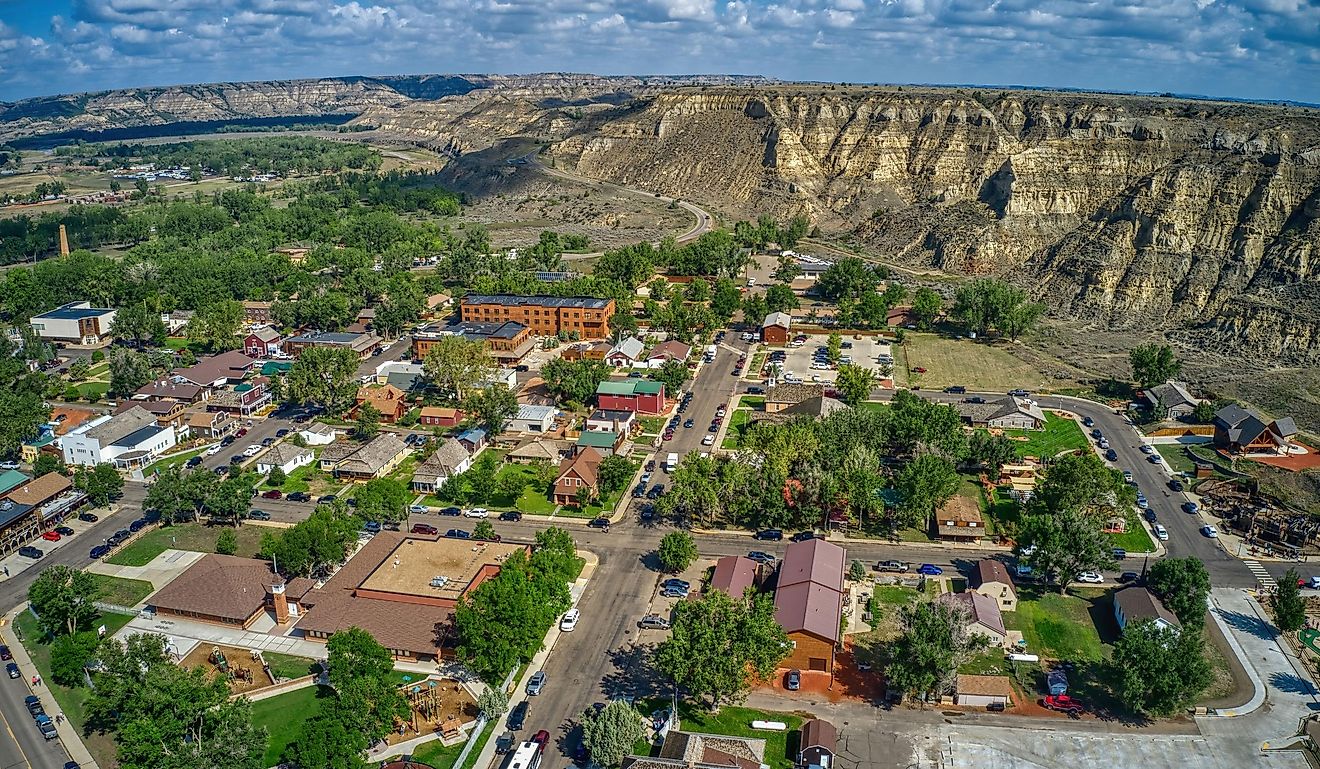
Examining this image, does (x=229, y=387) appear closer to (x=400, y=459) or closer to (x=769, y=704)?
(x=400, y=459)

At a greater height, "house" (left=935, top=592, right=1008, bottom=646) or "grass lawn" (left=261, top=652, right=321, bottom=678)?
"house" (left=935, top=592, right=1008, bottom=646)

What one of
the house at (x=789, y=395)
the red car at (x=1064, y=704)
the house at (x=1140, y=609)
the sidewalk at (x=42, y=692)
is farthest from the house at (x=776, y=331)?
the sidewalk at (x=42, y=692)

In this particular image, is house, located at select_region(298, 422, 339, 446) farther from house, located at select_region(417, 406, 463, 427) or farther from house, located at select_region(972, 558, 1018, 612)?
house, located at select_region(972, 558, 1018, 612)

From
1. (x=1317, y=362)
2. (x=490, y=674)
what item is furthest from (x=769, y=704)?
(x=1317, y=362)

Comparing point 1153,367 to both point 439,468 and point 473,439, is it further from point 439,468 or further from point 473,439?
point 439,468

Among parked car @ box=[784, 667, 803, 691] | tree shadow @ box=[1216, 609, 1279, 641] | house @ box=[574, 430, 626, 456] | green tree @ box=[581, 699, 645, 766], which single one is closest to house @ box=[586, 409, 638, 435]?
house @ box=[574, 430, 626, 456]

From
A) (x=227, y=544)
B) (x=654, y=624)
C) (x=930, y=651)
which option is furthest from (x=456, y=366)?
(x=930, y=651)
